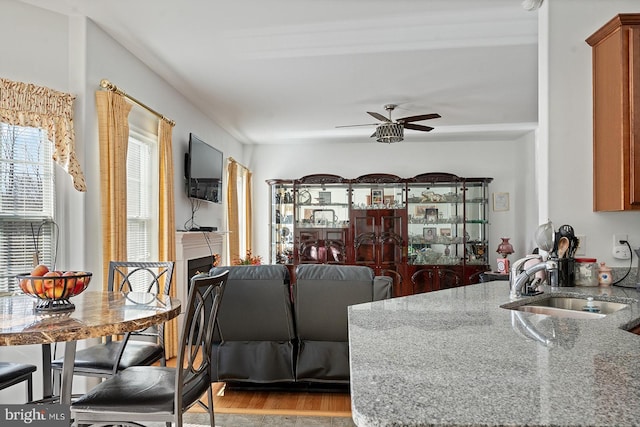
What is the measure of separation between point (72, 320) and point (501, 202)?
700cm

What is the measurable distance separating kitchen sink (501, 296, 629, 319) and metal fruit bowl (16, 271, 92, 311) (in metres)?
1.78

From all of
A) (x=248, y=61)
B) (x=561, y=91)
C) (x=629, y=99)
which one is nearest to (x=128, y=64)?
(x=248, y=61)

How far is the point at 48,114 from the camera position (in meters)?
2.92

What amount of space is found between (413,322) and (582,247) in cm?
159

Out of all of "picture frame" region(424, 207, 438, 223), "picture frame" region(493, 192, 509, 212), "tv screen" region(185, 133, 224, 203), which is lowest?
"picture frame" region(424, 207, 438, 223)

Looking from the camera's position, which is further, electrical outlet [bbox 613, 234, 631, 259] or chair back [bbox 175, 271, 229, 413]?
A: electrical outlet [bbox 613, 234, 631, 259]

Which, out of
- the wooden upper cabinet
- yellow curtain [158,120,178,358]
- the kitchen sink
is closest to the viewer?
the kitchen sink

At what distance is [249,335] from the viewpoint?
128 inches

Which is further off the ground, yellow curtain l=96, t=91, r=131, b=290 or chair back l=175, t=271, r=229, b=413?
yellow curtain l=96, t=91, r=131, b=290

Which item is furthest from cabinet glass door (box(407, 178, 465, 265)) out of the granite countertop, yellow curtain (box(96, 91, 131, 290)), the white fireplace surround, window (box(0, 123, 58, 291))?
the granite countertop

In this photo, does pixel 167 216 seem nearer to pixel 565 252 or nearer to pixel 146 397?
pixel 146 397

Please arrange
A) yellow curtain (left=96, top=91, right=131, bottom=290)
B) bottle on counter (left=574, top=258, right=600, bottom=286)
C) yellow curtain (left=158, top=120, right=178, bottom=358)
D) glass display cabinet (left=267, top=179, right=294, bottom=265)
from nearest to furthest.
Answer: bottle on counter (left=574, top=258, right=600, bottom=286)
yellow curtain (left=96, top=91, right=131, bottom=290)
yellow curtain (left=158, top=120, right=178, bottom=358)
glass display cabinet (left=267, top=179, right=294, bottom=265)

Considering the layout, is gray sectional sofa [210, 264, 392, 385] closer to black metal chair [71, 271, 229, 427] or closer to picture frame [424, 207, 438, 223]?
black metal chair [71, 271, 229, 427]

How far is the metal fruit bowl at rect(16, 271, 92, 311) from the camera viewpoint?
1.85 m
